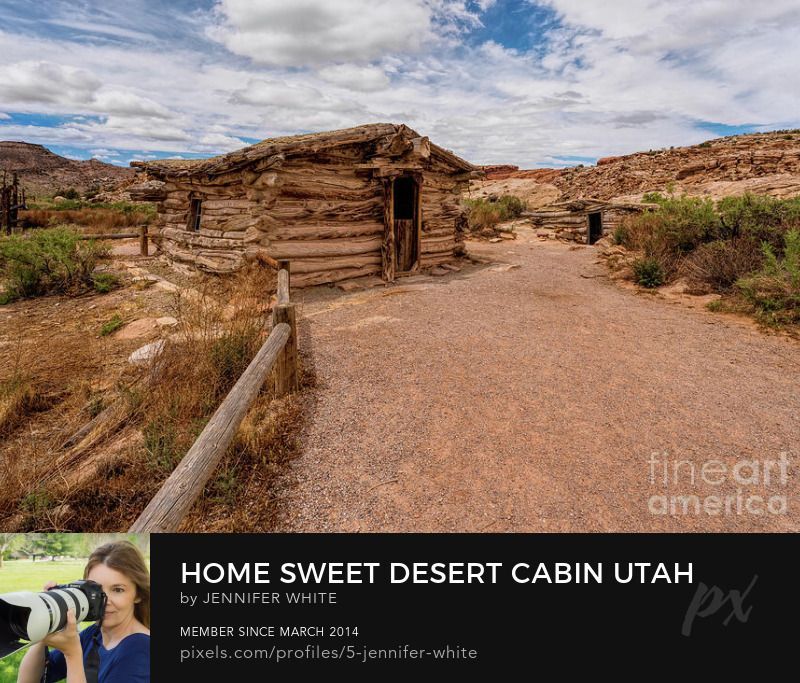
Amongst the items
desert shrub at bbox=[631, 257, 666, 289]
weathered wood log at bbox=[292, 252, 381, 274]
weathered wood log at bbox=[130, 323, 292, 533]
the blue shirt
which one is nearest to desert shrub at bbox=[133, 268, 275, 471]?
weathered wood log at bbox=[130, 323, 292, 533]

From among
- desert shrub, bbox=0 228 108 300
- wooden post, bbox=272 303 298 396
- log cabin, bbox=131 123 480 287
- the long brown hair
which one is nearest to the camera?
the long brown hair

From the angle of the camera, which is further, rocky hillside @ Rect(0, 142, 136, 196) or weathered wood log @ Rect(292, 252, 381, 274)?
rocky hillside @ Rect(0, 142, 136, 196)

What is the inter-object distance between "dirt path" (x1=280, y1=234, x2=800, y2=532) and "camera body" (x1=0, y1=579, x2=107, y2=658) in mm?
1716

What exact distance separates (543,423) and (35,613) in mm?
3864

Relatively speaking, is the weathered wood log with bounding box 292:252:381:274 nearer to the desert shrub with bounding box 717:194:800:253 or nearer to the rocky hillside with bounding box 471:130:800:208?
the desert shrub with bounding box 717:194:800:253

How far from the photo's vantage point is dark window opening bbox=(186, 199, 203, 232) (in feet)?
40.5

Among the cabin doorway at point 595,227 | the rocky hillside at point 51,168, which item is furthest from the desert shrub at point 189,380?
the rocky hillside at point 51,168

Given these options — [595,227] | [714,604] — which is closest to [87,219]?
[595,227]

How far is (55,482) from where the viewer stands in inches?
140

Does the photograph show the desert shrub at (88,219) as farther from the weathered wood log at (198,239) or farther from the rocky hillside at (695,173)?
the rocky hillside at (695,173)

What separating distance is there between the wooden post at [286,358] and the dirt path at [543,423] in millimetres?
396

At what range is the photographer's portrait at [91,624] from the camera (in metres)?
1.32

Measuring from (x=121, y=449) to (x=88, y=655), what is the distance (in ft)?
9.55

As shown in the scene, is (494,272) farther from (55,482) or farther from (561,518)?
(55,482)
